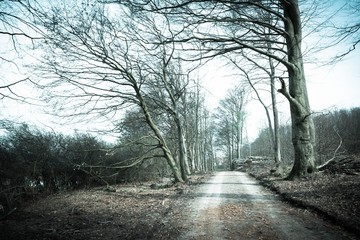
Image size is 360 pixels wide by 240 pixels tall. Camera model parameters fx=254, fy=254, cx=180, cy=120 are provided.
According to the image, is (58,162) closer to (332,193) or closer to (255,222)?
(255,222)

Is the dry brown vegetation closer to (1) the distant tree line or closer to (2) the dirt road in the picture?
(2) the dirt road

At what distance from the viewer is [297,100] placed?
11.5m

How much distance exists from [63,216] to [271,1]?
1113 cm

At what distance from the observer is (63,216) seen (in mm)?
7129

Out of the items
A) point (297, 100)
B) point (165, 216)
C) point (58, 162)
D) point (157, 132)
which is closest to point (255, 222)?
point (165, 216)

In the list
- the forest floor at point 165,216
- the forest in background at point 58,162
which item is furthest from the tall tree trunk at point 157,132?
the forest floor at point 165,216

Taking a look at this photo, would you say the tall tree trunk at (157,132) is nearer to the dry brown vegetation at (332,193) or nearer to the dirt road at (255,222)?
the dry brown vegetation at (332,193)

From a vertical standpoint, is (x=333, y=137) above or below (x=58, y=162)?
above

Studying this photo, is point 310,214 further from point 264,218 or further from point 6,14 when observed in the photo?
point 6,14

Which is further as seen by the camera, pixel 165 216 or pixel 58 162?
pixel 58 162

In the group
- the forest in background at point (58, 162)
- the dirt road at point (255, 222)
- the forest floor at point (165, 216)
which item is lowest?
the dirt road at point (255, 222)

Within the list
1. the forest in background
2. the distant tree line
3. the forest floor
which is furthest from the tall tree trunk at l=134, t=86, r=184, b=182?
the distant tree line

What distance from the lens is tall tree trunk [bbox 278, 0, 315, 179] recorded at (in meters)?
11.2

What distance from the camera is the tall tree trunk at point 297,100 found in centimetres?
1119
